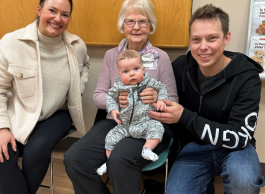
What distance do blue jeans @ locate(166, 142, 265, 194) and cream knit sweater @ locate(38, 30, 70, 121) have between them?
1018 mm

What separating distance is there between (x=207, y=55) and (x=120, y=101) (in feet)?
2.09

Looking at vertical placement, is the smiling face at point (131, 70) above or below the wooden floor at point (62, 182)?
above

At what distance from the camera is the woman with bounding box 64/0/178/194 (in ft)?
4.53

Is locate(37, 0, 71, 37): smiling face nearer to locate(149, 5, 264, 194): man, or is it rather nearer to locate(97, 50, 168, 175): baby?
locate(97, 50, 168, 175): baby

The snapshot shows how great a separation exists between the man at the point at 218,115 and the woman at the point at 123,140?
0.68 ft

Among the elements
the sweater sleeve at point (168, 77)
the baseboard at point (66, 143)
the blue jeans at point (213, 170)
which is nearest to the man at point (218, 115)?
the blue jeans at point (213, 170)

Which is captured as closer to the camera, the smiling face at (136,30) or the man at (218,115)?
the man at (218,115)

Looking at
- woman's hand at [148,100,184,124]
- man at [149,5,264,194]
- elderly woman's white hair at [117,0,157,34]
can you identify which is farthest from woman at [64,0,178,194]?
man at [149,5,264,194]

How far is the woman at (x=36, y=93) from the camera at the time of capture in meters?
1.55

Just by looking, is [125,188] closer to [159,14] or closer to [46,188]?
[46,188]

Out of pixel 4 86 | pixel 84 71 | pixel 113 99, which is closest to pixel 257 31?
pixel 113 99

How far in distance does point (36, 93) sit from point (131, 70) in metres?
0.76

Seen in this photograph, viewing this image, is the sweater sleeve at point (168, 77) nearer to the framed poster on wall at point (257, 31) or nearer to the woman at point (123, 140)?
the woman at point (123, 140)

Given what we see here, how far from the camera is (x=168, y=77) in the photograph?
1729 millimetres
